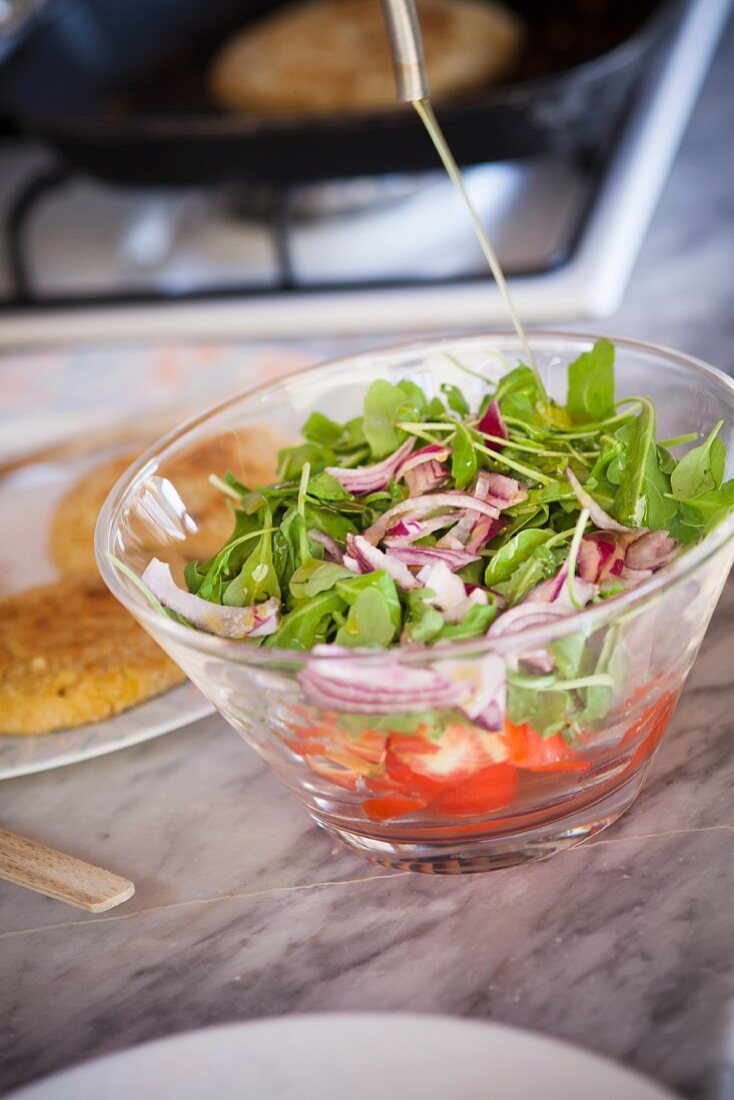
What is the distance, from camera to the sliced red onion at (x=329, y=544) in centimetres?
67

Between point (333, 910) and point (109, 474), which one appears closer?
point (333, 910)

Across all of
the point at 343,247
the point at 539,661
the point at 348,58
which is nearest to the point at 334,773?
the point at 539,661

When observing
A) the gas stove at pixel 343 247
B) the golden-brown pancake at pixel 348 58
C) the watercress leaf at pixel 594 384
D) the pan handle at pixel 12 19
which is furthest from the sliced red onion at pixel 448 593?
the pan handle at pixel 12 19

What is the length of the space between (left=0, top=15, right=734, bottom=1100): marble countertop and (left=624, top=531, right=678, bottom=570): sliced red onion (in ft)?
0.52

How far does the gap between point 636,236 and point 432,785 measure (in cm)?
101

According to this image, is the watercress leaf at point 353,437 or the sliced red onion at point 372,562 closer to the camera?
the sliced red onion at point 372,562

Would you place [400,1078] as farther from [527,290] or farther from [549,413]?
[527,290]

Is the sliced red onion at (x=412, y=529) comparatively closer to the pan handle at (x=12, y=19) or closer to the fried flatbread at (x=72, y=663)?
the fried flatbread at (x=72, y=663)

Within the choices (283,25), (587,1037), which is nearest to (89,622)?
(587,1037)

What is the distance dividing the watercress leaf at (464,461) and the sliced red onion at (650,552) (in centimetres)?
11

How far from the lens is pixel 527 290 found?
1325mm

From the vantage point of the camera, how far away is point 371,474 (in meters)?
0.72

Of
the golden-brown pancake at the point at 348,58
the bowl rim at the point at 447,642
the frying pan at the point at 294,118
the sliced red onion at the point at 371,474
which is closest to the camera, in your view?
the bowl rim at the point at 447,642

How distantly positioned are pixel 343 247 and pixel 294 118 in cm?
34
